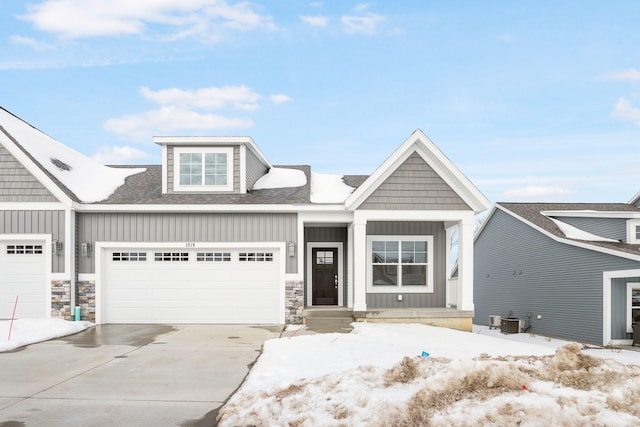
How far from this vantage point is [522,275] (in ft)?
78.0

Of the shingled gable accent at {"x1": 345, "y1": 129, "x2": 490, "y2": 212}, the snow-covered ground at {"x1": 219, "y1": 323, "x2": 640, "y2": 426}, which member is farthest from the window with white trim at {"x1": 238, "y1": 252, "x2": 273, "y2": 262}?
the snow-covered ground at {"x1": 219, "y1": 323, "x2": 640, "y2": 426}

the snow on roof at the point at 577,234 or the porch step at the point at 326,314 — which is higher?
the snow on roof at the point at 577,234

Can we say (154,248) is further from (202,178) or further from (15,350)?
(15,350)

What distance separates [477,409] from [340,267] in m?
11.8

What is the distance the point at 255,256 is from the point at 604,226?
1516 centimetres

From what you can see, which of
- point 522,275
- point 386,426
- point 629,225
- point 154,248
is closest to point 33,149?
point 154,248

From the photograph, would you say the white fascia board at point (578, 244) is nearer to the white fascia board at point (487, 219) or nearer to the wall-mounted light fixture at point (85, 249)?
the white fascia board at point (487, 219)

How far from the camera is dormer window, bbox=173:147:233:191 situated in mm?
16984

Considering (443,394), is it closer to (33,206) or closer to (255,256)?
(255,256)

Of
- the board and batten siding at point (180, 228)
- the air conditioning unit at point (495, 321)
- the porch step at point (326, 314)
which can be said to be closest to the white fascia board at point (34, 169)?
the board and batten siding at point (180, 228)

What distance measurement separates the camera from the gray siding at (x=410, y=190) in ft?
51.0

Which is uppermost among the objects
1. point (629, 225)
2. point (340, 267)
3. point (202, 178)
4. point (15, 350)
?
point (202, 178)

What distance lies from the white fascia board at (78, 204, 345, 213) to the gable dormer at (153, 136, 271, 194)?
48.0 inches

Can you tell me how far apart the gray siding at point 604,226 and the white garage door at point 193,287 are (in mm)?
14450
